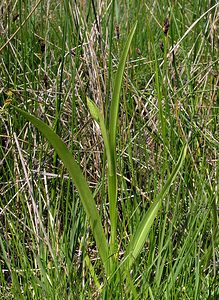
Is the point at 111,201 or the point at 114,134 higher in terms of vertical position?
the point at 114,134

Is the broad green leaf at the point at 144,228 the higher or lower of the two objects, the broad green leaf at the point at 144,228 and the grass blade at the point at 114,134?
the lower

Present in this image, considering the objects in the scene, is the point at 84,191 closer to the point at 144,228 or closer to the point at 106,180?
the point at 144,228

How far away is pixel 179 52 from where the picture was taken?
2125 mm

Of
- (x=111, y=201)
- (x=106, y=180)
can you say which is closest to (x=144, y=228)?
(x=111, y=201)

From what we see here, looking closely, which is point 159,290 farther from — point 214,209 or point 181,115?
point 181,115

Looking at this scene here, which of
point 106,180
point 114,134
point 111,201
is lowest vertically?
point 106,180

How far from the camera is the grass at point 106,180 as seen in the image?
3.70 ft

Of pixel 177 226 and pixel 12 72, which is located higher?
pixel 12 72

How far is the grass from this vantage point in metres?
1.13

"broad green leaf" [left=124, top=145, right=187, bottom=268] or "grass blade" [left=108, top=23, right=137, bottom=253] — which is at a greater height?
"grass blade" [left=108, top=23, right=137, bottom=253]

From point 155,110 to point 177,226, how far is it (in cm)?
44

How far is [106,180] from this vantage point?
1478mm

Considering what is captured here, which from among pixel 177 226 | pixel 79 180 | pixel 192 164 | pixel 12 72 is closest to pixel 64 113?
pixel 12 72

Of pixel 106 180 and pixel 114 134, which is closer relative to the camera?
pixel 114 134
